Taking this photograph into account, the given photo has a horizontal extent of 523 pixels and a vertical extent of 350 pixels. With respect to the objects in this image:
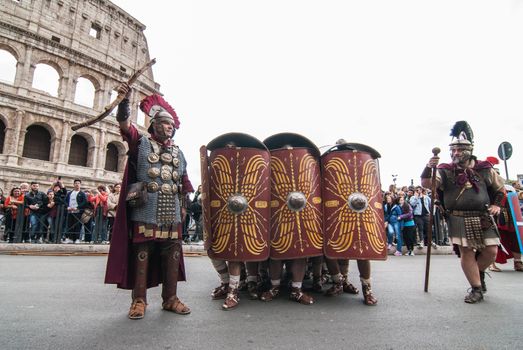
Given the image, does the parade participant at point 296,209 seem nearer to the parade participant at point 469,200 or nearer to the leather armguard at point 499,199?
the parade participant at point 469,200

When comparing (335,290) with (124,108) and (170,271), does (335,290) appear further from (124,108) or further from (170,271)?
(124,108)

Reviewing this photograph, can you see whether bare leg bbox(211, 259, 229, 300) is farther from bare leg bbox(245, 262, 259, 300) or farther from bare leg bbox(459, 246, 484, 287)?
bare leg bbox(459, 246, 484, 287)

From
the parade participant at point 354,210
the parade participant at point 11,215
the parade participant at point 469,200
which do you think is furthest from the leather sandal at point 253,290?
the parade participant at point 11,215

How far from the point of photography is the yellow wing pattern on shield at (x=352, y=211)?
9.23 feet

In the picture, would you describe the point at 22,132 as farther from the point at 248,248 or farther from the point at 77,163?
the point at 248,248

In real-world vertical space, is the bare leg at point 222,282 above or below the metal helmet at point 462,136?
below

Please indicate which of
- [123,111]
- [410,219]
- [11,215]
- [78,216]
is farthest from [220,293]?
[11,215]

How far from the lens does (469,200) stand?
3.29 meters

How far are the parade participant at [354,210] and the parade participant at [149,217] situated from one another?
4.76 ft

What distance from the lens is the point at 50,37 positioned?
25.0 meters

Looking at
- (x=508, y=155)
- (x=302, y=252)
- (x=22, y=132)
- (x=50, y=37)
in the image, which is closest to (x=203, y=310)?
(x=302, y=252)

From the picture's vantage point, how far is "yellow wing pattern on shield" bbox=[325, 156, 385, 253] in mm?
2812

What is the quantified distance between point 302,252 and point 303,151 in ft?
3.22

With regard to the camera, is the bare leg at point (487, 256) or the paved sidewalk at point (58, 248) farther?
the paved sidewalk at point (58, 248)
